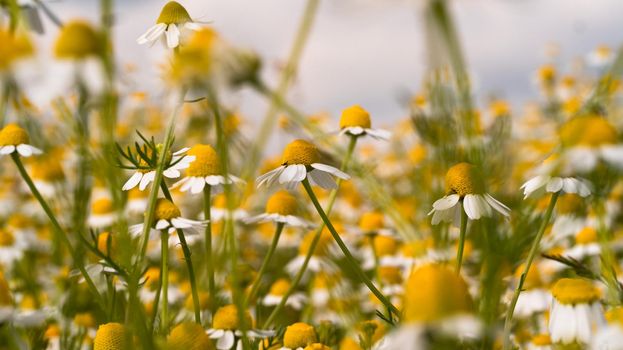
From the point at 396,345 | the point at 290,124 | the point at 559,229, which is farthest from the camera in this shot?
the point at 559,229

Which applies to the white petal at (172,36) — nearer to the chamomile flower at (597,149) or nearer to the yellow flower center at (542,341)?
the chamomile flower at (597,149)

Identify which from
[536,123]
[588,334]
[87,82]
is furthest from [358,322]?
[536,123]

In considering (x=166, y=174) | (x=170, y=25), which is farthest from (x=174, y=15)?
(x=166, y=174)

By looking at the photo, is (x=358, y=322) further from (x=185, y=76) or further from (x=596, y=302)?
(x=185, y=76)

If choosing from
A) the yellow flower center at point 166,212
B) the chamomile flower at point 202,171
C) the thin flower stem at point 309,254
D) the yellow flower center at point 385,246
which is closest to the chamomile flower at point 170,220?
the yellow flower center at point 166,212

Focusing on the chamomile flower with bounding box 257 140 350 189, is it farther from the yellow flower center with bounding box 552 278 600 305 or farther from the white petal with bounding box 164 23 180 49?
the yellow flower center with bounding box 552 278 600 305

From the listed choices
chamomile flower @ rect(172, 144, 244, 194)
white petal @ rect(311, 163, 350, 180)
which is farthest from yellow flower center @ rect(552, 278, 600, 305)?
chamomile flower @ rect(172, 144, 244, 194)
